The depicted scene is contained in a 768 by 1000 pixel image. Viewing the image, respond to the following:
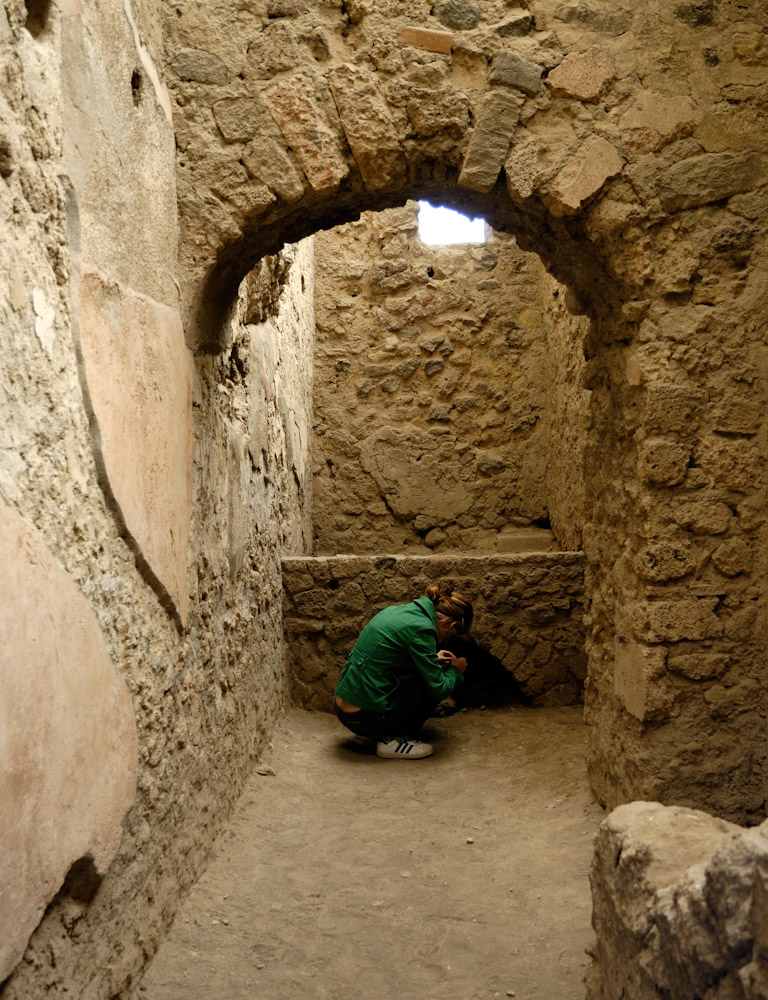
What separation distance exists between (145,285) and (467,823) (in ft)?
7.19

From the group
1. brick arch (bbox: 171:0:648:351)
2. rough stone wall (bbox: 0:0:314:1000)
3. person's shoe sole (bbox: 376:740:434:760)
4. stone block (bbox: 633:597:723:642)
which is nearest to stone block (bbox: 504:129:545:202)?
brick arch (bbox: 171:0:648:351)

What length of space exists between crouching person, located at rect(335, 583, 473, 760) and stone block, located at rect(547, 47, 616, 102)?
2.18 meters

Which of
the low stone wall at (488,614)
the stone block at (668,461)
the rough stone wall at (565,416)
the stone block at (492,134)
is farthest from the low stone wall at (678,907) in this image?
the rough stone wall at (565,416)

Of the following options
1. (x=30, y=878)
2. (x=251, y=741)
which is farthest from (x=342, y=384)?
(x=30, y=878)

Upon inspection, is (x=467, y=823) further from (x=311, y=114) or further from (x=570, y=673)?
(x=311, y=114)

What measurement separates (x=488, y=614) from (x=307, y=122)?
107 inches

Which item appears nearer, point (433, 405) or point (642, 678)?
point (642, 678)

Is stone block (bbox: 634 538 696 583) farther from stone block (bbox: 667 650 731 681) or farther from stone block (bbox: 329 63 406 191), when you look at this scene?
stone block (bbox: 329 63 406 191)

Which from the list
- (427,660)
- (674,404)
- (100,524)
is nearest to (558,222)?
(674,404)

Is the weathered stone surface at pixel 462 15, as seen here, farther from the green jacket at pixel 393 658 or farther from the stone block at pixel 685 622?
the green jacket at pixel 393 658

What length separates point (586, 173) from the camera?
98.0 inches

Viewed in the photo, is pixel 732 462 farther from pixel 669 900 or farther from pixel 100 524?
pixel 100 524

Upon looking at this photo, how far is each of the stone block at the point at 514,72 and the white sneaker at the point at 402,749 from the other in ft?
9.00

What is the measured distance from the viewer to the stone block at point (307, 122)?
2.49 m
